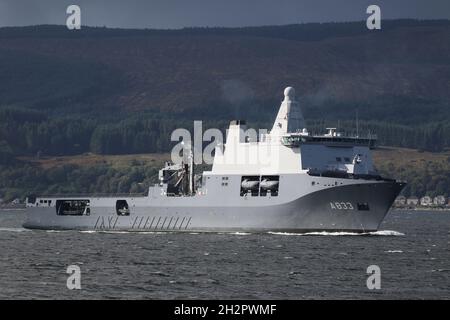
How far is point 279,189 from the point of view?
69.3 meters

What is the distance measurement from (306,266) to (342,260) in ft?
10.2

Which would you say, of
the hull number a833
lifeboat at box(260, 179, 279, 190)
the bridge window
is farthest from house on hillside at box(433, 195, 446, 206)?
the hull number a833

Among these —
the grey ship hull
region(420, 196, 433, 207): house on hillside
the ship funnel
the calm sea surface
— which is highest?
region(420, 196, 433, 207): house on hillside

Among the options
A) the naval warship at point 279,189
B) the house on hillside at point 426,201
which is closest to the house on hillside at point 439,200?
the house on hillside at point 426,201

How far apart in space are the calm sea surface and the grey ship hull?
717 mm

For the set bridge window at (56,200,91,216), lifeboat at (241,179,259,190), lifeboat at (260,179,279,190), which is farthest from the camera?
bridge window at (56,200,91,216)

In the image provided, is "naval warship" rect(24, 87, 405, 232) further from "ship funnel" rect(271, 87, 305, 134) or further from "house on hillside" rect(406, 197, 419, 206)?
"house on hillside" rect(406, 197, 419, 206)

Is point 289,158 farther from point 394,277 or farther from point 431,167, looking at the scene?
point 431,167

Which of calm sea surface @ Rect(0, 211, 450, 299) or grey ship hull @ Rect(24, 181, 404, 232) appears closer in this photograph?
calm sea surface @ Rect(0, 211, 450, 299)

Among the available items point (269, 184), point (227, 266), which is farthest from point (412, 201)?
point (227, 266)

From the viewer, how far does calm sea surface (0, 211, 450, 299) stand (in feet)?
144

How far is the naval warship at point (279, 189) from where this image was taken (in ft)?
224

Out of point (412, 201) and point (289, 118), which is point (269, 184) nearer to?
point (289, 118)
